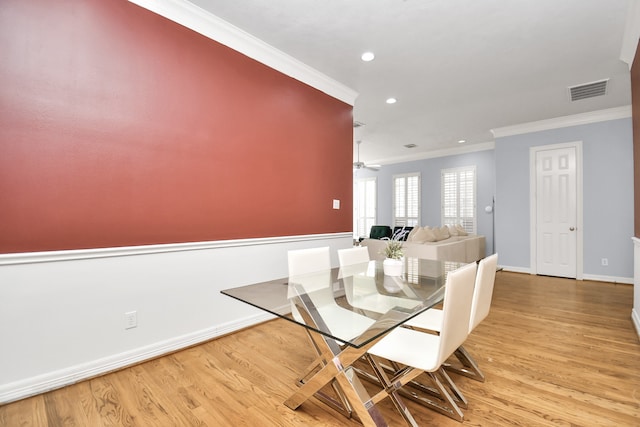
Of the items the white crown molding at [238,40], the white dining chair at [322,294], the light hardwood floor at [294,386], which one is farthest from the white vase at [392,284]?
the white crown molding at [238,40]

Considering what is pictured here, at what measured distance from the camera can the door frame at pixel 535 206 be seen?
5.13 metres

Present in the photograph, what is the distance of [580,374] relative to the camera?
6.88ft

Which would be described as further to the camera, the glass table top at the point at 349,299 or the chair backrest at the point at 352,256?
the chair backrest at the point at 352,256

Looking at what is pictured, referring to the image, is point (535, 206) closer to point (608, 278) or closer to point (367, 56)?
point (608, 278)

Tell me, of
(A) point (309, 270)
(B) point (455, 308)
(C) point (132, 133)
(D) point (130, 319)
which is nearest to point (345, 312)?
(B) point (455, 308)

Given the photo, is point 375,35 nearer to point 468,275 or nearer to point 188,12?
point 188,12

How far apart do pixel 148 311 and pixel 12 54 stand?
72.9 inches

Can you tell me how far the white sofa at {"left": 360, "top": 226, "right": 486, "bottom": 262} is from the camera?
4508 millimetres

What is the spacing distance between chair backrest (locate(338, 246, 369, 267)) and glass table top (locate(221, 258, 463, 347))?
376mm

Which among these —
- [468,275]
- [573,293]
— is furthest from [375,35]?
[573,293]

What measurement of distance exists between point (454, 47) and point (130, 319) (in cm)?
379

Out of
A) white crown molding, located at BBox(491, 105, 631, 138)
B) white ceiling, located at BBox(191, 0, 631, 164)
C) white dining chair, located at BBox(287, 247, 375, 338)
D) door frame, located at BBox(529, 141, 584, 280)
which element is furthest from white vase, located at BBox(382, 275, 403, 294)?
white crown molding, located at BBox(491, 105, 631, 138)

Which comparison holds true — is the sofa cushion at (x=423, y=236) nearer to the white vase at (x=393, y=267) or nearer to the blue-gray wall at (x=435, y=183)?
the white vase at (x=393, y=267)

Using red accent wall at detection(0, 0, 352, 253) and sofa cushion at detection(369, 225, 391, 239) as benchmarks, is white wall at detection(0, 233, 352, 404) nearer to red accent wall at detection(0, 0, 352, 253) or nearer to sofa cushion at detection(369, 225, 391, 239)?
red accent wall at detection(0, 0, 352, 253)
